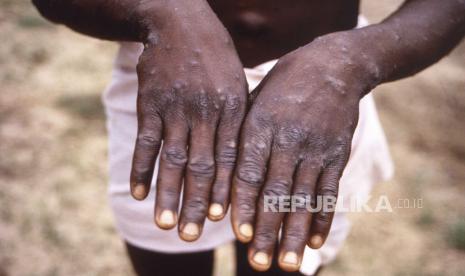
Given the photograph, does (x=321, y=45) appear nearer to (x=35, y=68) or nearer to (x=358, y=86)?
(x=358, y=86)

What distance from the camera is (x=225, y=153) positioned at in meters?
0.76

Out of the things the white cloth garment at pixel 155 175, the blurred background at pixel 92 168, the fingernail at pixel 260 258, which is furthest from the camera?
the blurred background at pixel 92 168

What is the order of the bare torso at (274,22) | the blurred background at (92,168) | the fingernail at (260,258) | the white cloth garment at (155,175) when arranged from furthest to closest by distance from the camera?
the blurred background at (92,168) → the white cloth garment at (155,175) → the bare torso at (274,22) → the fingernail at (260,258)

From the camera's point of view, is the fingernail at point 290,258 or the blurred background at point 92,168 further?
the blurred background at point 92,168

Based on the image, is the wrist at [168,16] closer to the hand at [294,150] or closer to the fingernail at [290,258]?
the hand at [294,150]

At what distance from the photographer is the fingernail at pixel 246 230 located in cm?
72

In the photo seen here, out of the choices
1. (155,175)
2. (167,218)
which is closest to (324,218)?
(167,218)

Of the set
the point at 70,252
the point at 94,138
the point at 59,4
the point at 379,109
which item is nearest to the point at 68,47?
the point at 94,138

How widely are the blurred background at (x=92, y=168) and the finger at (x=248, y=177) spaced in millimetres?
1484

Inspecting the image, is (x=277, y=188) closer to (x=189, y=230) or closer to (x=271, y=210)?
(x=271, y=210)

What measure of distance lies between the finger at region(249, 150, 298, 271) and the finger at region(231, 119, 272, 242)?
1cm

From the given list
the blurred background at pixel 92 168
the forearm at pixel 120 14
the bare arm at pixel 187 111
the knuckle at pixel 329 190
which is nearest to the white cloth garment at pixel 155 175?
the forearm at pixel 120 14

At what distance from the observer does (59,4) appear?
37.0 inches

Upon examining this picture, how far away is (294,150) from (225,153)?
0.34ft
